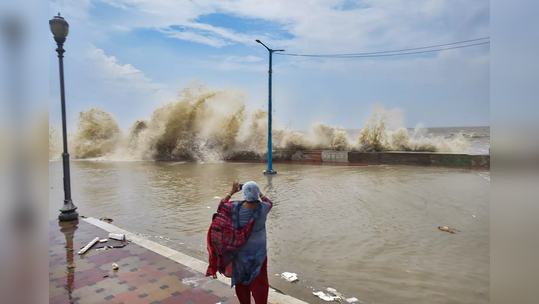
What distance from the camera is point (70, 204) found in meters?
7.24

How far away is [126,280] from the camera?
409 cm

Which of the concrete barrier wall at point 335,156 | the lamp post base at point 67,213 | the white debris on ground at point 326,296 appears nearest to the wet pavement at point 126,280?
the white debris on ground at point 326,296

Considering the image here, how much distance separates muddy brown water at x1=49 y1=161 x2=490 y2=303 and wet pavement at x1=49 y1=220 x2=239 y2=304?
2.58ft

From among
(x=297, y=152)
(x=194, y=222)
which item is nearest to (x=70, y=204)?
(x=194, y=222)

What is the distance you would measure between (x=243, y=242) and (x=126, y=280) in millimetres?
2173

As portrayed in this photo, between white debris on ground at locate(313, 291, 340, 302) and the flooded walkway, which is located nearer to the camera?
the flooded walkway

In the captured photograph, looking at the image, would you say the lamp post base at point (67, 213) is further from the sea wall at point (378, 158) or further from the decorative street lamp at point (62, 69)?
the sea wall at point (378, 158)

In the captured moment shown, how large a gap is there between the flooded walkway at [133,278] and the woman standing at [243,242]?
78 cm

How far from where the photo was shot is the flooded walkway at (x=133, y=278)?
363 centimetres

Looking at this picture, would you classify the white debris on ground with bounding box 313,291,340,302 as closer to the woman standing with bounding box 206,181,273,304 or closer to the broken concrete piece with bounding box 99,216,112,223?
the woman standing with bounding box 206,181,273,304

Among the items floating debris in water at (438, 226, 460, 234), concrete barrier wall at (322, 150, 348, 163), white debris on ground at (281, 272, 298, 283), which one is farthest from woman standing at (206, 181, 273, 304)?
concrete barrier wall at (322, 150, 348, 163)

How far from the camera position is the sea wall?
18422 mm

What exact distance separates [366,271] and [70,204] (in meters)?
6.39

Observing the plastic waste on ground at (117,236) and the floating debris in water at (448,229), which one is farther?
the floating debris in water at (448,229)
